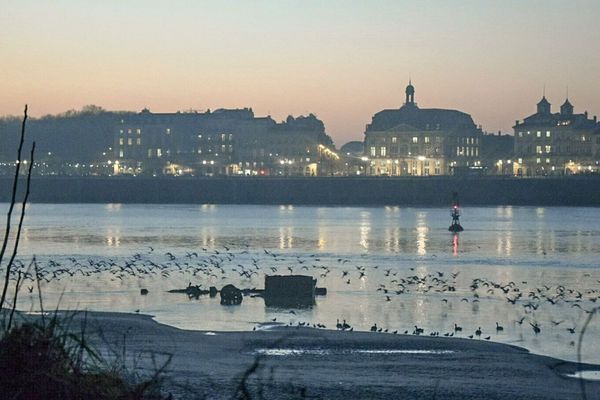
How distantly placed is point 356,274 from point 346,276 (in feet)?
3.43

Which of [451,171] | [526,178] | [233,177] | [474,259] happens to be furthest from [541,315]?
[451,171]

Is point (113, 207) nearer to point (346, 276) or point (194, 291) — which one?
point (346, 276)

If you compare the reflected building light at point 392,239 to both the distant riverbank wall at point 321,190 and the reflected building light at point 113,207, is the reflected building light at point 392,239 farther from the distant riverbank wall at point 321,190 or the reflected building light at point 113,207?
the distant riverbank wall at point 321,190

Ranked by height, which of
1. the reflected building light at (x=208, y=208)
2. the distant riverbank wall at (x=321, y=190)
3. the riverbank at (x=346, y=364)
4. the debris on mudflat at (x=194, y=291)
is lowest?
the riverbank at (x=346, y=364)

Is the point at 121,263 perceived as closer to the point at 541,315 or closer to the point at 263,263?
the point at 263,263

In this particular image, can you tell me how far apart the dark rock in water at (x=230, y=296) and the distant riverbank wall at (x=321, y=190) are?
4740 inches

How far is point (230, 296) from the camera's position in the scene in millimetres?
32750

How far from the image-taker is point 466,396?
17375mm

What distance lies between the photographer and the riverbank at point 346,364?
57.2 ft

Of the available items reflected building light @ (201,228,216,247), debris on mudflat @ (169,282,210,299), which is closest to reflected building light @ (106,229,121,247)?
reflected building light @ (201,228,216,247)

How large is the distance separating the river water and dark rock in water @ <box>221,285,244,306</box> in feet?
1.00

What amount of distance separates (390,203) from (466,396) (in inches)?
5603

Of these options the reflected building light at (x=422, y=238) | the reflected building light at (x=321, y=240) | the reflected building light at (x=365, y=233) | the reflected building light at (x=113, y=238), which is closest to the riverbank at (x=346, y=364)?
the reflected building light at (x=422, y=238)

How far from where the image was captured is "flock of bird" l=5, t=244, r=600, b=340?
3244 centimetres
